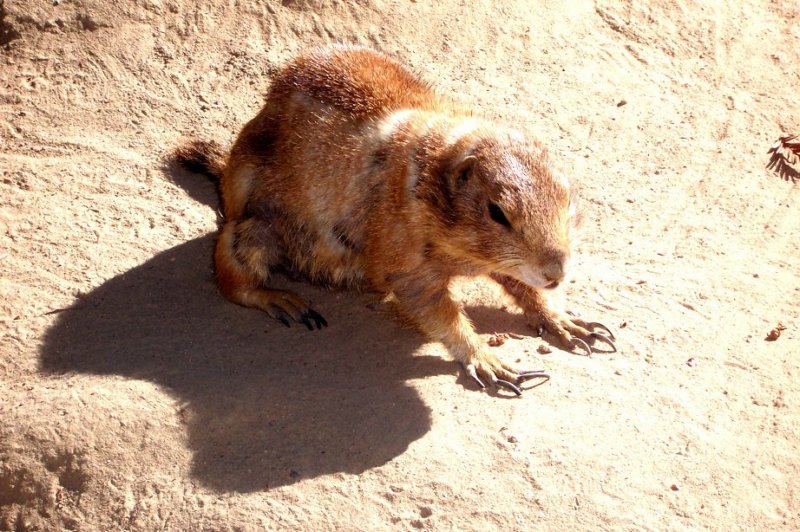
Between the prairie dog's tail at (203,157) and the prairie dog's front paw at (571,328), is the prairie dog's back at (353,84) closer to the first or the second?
the prairie dog's tail at (203,157)

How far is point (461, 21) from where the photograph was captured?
10008 millimetres

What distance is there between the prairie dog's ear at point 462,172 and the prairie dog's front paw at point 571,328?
1606 millimetres

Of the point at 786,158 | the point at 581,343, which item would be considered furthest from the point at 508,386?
the point at 786,158

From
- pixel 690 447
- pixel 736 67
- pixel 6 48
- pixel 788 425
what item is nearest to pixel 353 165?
pixel 690 447

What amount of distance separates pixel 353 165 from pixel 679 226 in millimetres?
3250

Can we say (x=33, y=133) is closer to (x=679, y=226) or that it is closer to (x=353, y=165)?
(x=353, y=165)

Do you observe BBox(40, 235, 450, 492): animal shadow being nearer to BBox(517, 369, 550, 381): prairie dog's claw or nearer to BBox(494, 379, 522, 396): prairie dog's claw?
BBox(494, 379, 522, 396): prairie dog's claw

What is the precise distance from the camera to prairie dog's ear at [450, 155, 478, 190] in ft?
18.9

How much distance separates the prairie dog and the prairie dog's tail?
0.51 m

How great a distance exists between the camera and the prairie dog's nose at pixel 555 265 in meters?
5.43

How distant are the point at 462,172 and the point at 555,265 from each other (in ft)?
3.04

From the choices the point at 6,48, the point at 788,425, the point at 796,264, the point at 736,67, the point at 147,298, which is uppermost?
the point at 736,67

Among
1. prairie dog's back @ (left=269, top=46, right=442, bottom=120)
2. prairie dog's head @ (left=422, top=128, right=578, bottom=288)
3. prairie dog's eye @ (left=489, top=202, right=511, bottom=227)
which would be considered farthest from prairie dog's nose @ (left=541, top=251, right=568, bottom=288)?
prairie dog's back @ (left=269, top=46, right=442, bottom=120)

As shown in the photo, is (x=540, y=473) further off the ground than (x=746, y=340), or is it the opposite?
(x=746, y=340)
